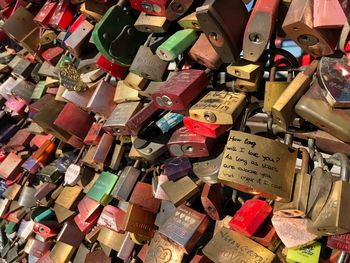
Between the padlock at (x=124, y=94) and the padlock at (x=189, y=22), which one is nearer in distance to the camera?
the padlock at (x=189, y=22)

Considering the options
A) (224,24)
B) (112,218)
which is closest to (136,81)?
(224,24)

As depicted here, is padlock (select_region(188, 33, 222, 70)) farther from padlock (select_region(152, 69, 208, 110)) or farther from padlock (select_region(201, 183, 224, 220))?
padlock (select_region(201, 183, 224, 220))

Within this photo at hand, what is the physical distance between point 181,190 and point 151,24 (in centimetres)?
55

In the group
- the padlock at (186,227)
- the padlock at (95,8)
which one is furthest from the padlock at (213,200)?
the padlock at (95,8)

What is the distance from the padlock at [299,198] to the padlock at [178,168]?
0.36m

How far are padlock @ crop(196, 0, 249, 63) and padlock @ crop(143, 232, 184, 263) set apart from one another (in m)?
0.65

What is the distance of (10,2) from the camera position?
2260 mm

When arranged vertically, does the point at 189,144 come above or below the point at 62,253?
above

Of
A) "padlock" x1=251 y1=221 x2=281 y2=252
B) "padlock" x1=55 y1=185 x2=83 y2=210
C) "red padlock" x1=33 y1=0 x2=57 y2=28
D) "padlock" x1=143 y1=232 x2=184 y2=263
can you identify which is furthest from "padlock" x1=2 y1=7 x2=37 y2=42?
"padlock" x1=251 y1=221 x2=281 y2=252

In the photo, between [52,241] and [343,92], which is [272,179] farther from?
[52,241]

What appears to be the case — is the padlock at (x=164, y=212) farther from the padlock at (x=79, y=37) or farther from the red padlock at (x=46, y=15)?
the red padlock at (x=46, y=15)

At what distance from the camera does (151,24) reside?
1.40m

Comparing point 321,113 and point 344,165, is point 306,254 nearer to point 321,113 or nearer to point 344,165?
point 344,165

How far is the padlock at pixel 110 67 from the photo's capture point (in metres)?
1.59
